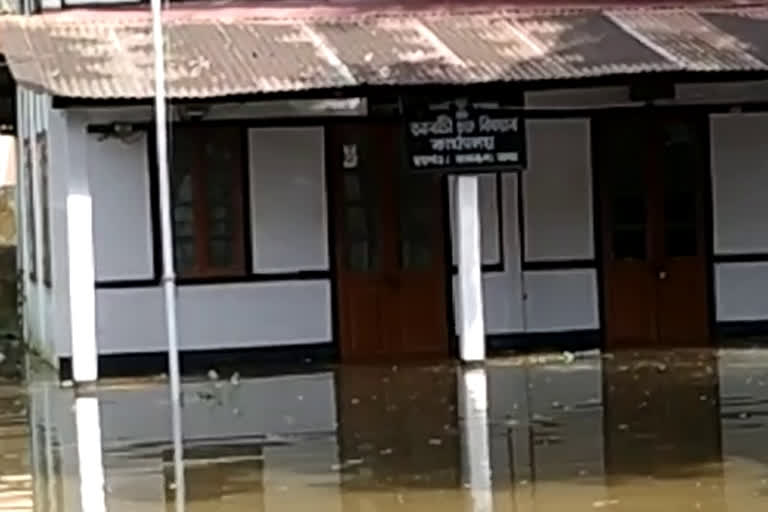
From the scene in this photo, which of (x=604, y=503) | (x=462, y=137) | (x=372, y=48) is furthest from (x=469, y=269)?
(x=604, y=503)

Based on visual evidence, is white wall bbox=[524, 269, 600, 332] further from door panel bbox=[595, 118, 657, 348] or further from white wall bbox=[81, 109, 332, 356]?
white wall bbox=[81, 109, 332, 356]

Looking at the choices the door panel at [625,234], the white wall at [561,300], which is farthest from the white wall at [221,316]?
the door panel at [625,234]

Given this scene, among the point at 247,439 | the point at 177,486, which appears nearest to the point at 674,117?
the point at 247,439

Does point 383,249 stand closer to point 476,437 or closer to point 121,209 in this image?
point 121,209

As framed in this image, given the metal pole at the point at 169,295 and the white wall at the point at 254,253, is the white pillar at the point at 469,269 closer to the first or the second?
the white wall at the point at 254,253

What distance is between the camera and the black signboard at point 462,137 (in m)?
19.4

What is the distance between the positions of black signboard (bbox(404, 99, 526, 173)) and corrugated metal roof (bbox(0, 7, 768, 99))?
50 cm

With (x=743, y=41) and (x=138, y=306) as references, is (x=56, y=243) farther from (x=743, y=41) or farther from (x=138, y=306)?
(x=743, y=41)

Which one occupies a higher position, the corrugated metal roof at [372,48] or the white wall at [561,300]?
the corrugated metal roof at [372,48]

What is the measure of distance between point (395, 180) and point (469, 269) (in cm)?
194

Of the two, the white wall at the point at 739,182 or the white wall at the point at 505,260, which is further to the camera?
the white wall at the point at 739,182

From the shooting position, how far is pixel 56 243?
2041cm

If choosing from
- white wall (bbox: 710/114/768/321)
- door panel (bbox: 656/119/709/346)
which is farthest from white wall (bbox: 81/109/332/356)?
white wall (bbox: 710/114/768/321)

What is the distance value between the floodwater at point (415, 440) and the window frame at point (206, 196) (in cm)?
172
